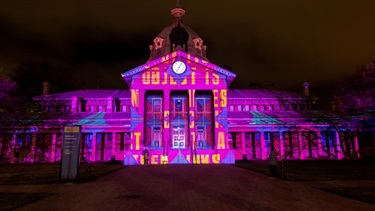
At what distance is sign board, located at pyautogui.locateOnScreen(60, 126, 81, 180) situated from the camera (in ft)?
49.4

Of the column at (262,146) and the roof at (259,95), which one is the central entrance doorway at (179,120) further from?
the column at (262,146)

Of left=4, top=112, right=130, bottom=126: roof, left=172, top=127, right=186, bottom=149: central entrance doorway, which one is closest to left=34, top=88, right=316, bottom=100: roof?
left=4, top=112, right=130, bottom=126: roof

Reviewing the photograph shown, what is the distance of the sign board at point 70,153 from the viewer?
15.1 metres

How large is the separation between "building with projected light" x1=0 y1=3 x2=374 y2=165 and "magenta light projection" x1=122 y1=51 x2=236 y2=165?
0.12 metres

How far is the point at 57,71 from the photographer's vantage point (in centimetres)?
6234

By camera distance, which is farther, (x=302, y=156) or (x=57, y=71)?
(x=57, y=71)

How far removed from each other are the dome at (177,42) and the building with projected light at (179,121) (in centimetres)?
18

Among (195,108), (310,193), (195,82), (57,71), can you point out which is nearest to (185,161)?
(195,108)

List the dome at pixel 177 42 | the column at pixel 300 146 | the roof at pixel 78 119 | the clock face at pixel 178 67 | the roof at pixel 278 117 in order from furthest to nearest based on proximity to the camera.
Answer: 1. the dome at pixel 177 42
2. the column at pixel 300 146
3. the roof at pixel 278 117
4. the roof at pixel 78 119
5. the clock face at pixel 178 67

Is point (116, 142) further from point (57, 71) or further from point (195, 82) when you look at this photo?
point (57, 71)

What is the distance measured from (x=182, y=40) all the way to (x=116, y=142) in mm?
21123

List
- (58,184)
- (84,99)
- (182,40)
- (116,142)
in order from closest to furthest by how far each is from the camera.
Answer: (58,184) → (116,142) → (84,99) → (182,40)

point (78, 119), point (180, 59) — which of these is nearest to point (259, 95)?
point (180, 59)

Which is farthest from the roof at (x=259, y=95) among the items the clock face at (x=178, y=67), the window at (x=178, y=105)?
the clock face at (x=178, y=67)
